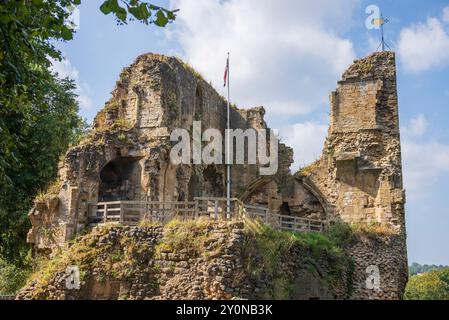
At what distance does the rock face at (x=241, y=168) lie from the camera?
20875mm

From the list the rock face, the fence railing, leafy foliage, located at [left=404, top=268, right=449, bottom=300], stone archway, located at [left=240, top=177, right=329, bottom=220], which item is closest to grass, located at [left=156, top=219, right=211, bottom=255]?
the fence railing

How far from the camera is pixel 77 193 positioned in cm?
2034

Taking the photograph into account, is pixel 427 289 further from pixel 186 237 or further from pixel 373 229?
pixel 186 237

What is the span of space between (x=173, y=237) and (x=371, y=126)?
12.9 m

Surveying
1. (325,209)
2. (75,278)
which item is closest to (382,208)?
(325,209)

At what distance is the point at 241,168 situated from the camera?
1168 inches

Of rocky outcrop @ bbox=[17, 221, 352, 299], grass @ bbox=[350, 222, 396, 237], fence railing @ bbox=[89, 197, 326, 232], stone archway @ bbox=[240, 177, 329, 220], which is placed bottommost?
rocky outcrop @ bbox=[17, 221, 352, 299]

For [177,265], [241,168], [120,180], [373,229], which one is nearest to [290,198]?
[241,168]

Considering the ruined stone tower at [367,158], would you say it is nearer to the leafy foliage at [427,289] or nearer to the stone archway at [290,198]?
the stone archway at [290,198]

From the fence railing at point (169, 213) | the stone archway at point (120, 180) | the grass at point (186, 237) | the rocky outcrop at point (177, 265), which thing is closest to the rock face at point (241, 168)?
the stone archway at point (120, 180)

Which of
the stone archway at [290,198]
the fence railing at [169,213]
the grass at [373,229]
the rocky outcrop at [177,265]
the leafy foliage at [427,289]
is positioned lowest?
the leafy foliage at [427,289]

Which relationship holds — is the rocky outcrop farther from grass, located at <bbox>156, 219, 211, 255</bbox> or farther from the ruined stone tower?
the ruined stone tower

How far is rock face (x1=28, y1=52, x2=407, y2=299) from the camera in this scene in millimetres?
20875
